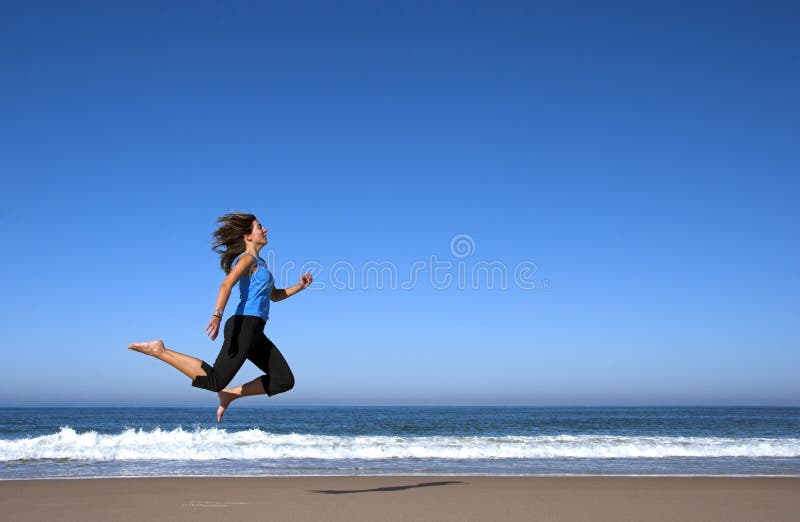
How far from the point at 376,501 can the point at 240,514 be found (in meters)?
1.45

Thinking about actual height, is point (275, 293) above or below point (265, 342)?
above

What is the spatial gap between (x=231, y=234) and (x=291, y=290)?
0.69 metres

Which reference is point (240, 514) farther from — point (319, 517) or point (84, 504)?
point (84, 504)

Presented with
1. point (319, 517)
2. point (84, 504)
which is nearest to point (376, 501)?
point (319, 517)

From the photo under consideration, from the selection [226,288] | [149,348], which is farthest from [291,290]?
[149,348]

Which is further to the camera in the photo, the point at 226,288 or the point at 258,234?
the point at 258,234

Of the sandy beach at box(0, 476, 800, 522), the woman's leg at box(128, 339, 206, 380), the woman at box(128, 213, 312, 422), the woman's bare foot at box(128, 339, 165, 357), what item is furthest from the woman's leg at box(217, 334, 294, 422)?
the sandy beach at box(0, 476, 800, 522)

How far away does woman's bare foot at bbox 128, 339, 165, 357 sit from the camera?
534 cm

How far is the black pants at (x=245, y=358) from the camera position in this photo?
17.2 ft

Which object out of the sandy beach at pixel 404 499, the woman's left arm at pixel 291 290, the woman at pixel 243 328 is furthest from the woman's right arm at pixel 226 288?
the sandy beach at pixel 404 499

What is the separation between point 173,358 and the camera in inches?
211

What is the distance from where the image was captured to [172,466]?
11.3m

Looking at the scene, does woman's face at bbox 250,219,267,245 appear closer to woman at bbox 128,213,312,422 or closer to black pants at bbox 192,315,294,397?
woman at bbox 128,213,312,422

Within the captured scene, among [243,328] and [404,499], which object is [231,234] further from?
[404,499]
